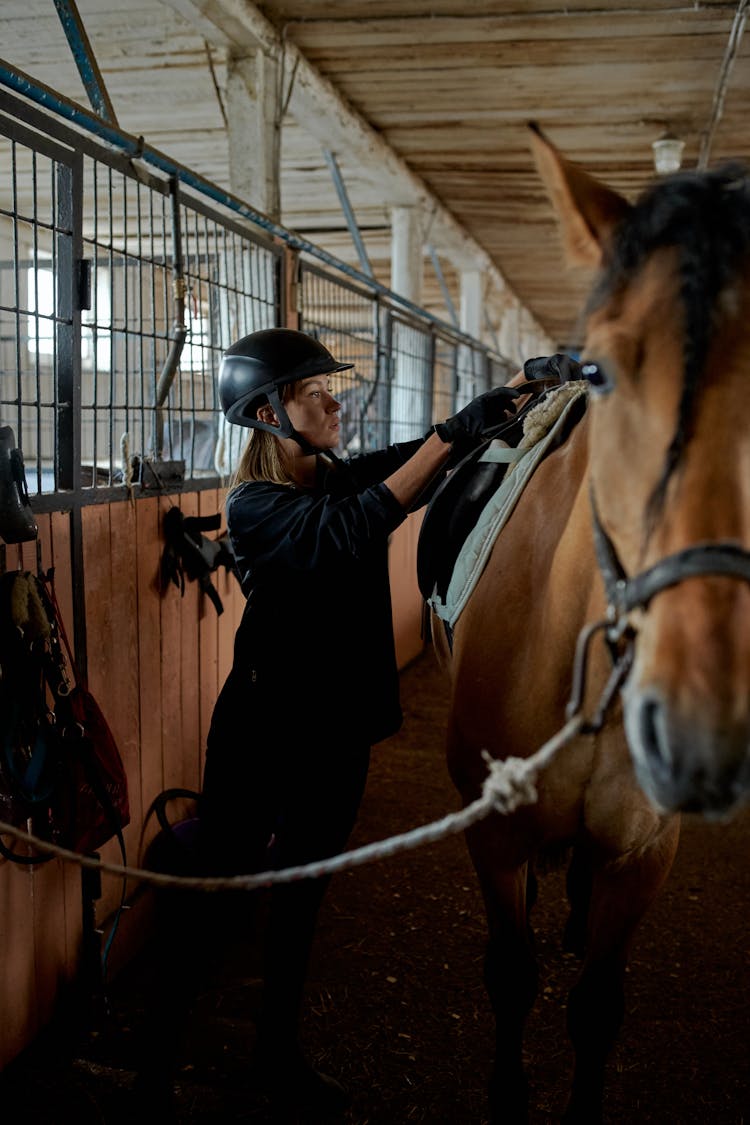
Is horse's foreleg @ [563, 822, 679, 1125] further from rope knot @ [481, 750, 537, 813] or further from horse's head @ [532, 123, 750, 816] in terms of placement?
horse's head @ [532, 123, 750, 816]

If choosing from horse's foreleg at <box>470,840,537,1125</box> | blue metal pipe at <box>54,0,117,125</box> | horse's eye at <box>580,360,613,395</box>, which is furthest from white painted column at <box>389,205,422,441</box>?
horse's eye at <box>580,360,613,395</box>

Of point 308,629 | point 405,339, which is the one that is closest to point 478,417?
point 308,629

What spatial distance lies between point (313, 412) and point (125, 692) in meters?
1.07

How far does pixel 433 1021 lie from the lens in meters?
2.32

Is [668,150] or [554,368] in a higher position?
[668,150]

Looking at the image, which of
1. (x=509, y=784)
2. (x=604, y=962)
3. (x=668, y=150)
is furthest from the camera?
(x=668, y=150)

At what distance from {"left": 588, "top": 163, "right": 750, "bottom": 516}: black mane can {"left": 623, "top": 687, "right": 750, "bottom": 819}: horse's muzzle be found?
9.2 inches

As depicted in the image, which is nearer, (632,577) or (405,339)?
(632,577)

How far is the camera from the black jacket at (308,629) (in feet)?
6.11

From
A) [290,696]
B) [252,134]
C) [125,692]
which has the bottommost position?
[125,692]

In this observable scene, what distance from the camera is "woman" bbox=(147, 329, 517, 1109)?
1957 millimetres

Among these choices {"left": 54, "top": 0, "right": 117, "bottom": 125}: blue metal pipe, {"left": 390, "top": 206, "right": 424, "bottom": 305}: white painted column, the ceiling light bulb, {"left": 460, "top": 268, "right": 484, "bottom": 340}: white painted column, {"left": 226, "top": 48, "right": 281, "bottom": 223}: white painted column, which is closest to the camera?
{"left": 54, "top": 0, "right": 117, "bottom": 125}: blue metal pipe

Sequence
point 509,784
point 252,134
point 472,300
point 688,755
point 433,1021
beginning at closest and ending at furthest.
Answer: point 688,755
point 509,784
point 433,1021
point 252,134
point 472,300

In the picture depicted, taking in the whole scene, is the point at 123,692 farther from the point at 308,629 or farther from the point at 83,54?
the point at 83,54
